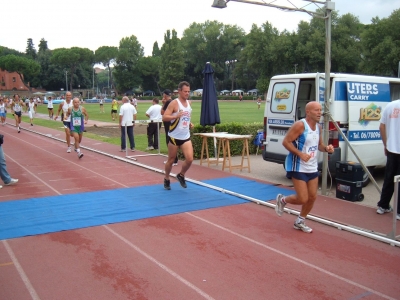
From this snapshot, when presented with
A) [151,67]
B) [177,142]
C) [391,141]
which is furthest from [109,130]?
[151,67]

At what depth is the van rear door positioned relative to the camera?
9.00 meters

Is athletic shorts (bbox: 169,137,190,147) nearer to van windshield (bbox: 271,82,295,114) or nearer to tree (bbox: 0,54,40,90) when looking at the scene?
van windshield (bbox: 271,82,295,114)

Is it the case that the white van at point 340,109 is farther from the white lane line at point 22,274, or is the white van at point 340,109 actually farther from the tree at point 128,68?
the tree at point 128,68

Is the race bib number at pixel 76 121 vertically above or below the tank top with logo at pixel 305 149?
above

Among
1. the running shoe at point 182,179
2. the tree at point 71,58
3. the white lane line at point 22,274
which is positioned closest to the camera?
the white lane line at point 22,274

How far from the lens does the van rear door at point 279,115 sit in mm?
9000

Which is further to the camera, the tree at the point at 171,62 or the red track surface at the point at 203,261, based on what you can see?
the tree at the point at 171,62

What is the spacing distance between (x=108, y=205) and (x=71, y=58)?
10225 centimetres

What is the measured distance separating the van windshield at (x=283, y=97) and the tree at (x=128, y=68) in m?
101

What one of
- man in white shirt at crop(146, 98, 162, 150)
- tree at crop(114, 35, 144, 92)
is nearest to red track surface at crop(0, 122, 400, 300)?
man in white shirt at crop(146, 98, 162, 150)

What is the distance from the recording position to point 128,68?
110 m

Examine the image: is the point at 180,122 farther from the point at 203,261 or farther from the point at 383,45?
the point at 383,45

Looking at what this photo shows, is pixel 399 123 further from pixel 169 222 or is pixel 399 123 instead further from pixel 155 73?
pixel 155 73

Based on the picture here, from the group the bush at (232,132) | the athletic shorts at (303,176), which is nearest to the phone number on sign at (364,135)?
the athletic shorts at (303,176)
